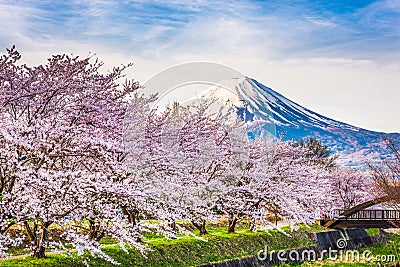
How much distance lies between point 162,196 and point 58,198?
3.16m

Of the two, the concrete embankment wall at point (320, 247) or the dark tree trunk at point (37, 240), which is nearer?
the dark tree trunk at point (37, 240)

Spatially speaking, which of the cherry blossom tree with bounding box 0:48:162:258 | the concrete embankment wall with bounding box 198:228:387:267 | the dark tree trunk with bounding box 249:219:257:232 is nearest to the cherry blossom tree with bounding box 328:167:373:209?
the concrete embankment wall with bounding box 198:228:387:267

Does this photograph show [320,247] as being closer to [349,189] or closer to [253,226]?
[253,226]

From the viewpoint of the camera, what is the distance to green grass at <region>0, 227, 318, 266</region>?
1057 cm

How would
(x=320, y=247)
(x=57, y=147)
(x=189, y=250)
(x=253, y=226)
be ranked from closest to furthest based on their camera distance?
(x=57, y=147), (x=189, y=250), (x=253, y=226), (x=320, y=247)

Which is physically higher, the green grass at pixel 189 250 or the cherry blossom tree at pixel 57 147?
the cherry blossom tree at pixel 57 147

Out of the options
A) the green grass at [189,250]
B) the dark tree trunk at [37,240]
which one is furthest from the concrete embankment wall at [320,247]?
the dark tree trunk at [37,240]

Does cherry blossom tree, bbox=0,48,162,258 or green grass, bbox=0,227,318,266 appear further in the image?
green grass, bbox=0,227,318,266

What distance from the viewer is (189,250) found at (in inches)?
559

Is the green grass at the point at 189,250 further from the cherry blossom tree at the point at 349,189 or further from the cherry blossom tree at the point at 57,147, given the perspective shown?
the cherry blossom tree at the point at 349,189

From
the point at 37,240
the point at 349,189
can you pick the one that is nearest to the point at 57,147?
the point at 37,240

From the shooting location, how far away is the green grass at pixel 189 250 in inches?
416

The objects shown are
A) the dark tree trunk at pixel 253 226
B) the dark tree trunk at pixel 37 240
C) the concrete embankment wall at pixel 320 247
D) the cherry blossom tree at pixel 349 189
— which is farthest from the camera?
the cherry blossom tree at pixel 349 189

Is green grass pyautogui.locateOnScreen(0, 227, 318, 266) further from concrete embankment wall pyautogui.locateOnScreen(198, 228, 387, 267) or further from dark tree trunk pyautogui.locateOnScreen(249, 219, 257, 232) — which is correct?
concrete embankment wall pyautogui.locateOnScreen(198, 228, 387, 267)
